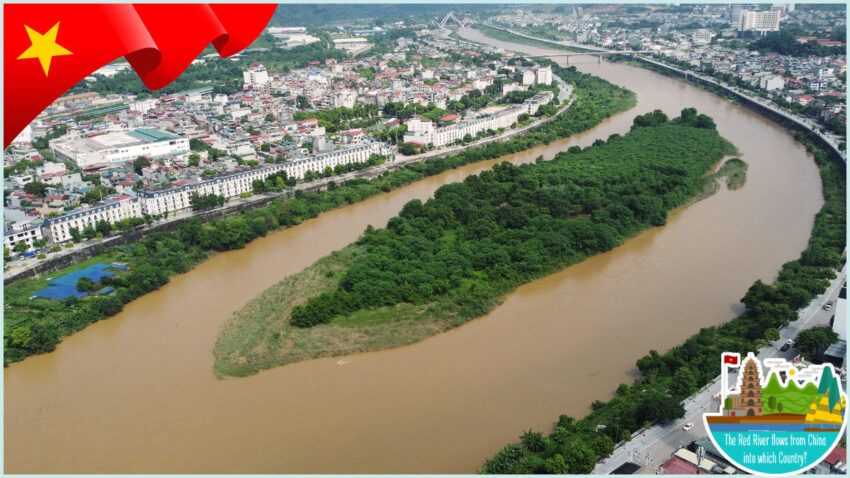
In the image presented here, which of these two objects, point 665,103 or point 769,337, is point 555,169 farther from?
point 665,103

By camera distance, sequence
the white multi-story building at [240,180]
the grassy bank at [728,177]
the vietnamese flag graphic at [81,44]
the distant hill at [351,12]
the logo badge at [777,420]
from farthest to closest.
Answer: the distant hill at [351,12] → the grassy bank at [728,177] → the white multi-story building at [240,180] → the logo badge at [777,420] → the vietnamese flag graphic at [81,44]

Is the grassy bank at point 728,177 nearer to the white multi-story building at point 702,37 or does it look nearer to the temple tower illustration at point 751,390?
the temple tower illustration at point 751,390

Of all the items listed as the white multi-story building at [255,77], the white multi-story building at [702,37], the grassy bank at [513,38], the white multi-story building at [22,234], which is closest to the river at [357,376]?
the white multi-story building at [22,234]

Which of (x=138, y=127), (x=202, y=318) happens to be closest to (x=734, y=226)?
(x=202, y=318)

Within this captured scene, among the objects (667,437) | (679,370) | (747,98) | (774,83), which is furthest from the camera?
(774,83)

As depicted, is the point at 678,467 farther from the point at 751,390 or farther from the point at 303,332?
the point at 303,332

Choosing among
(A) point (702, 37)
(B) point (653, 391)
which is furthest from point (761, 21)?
(B) point (653, 391)
